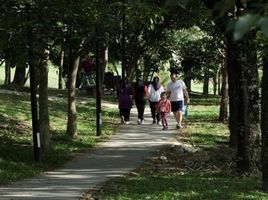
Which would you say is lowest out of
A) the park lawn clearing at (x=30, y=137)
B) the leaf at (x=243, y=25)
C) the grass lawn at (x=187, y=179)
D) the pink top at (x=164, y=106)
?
the grass lawn at (x=187, y=179)

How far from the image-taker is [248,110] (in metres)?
9.89

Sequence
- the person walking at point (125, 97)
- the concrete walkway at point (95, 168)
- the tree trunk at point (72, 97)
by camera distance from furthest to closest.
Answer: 1. the person walking at point (125, 97)
2. the tree trunk at point (72, 97)
3. the concrete walkway at point (95, 168)

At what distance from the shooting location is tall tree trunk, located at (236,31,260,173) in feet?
30.9

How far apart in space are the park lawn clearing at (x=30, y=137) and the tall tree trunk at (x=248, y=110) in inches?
144

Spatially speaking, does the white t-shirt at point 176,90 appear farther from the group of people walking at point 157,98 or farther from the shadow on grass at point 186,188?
the shadow on grass at point 186,188

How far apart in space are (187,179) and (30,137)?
5807 mm

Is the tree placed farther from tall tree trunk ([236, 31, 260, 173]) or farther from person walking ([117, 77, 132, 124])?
person walking ([117, 77, 132, 124])

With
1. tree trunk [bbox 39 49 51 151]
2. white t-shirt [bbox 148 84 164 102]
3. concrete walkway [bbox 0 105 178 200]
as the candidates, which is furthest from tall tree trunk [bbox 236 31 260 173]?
white t-shirt [bbox 148 84 164 102]

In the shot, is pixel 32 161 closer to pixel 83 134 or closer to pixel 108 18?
pixel 108 18

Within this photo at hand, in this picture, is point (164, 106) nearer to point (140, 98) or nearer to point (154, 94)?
point (154, 94)

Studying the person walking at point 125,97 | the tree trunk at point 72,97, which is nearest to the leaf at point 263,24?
the tree trunk at point 72,97

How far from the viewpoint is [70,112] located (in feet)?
48.7

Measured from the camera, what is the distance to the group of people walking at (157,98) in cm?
1730

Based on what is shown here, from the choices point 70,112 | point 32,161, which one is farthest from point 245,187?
point 70,112
